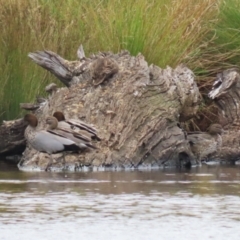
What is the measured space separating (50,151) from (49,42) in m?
2.73

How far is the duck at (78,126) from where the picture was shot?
12297 mm

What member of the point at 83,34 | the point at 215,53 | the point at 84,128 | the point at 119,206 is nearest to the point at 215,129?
the point at 84,128

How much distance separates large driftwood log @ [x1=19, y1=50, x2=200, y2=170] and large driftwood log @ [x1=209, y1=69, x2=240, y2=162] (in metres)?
0.73

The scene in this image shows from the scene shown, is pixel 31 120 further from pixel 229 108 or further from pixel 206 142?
pixel 229 108

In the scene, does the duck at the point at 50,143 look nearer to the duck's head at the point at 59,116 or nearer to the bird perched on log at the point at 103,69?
the duck's head at the point at 59,116

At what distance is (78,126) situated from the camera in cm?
1238

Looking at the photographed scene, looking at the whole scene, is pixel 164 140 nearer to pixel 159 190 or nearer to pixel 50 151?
pixel 50 151

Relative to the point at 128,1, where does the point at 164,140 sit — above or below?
below

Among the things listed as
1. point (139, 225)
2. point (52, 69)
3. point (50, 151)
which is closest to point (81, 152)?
point (50, 151)

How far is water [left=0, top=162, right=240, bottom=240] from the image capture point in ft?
25.6

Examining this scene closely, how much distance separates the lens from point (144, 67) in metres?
13.2

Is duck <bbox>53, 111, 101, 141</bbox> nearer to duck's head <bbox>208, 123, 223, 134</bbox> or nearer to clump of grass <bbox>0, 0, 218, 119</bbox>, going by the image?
clump of grass <bbox>0, 0, 218, 119</bbox>

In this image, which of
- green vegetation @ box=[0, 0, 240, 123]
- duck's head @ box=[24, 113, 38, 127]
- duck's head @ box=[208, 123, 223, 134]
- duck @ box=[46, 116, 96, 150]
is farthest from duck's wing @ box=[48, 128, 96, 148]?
duck's head @ box=[208, 123, 223, 134]

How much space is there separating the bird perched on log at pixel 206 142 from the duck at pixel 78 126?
1.68 meters
